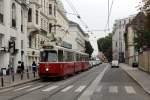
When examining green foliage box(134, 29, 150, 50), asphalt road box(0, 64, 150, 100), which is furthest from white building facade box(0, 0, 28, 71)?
green foliage box(134, 29, 150, 50)

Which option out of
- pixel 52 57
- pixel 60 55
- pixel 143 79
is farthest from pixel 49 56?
pixel 143 79

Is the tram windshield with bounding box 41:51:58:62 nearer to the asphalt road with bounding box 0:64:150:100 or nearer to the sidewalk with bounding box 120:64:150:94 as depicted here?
the asphalt road with bounding box 0:64:150:100

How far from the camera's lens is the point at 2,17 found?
45.2m

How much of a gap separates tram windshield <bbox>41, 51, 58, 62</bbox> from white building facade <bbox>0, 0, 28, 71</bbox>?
11.2 feet

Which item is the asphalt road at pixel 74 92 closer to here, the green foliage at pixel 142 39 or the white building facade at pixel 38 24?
the white building facade at pixel 38 24

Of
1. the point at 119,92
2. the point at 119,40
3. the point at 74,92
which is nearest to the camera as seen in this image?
the point at 119,92

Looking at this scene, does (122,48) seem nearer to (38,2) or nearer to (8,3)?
(38,2)

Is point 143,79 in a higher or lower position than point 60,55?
lower

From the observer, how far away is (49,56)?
126ft

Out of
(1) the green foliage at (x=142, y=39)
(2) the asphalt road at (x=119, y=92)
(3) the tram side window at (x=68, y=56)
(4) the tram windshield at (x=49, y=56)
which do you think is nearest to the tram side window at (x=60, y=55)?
(4) the tram windshield at (x=49, y=56)

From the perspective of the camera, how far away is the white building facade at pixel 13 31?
45.2 metres

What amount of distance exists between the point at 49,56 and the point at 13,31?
11896mm

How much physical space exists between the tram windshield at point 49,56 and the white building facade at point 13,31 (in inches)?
134

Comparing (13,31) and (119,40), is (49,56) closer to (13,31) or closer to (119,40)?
(13,31)
